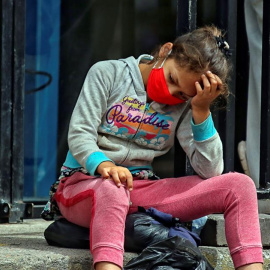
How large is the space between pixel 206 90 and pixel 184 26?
0.54 metres

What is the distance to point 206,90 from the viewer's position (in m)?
3.12

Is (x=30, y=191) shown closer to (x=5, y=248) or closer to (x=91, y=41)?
(x=91, y=41)

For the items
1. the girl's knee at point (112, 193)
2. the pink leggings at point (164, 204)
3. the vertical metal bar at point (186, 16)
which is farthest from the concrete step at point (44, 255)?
the vertical metal bar at point (186, 16)

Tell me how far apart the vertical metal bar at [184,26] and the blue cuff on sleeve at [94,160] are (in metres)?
0.61

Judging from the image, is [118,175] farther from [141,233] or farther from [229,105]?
[229,105]

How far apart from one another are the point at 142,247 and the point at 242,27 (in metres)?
2.03

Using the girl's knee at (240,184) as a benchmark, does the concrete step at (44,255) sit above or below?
below

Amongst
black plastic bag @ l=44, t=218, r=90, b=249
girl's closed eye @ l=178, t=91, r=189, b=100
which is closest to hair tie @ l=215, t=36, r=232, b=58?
girl's closed eye @ l=178, t=91, r=189, b=100

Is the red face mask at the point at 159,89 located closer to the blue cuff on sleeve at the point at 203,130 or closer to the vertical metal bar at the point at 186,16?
the blue cuff on sleeve at the point at 203,130

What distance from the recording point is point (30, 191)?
478cm

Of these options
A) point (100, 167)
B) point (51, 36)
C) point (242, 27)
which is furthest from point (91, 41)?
point (100, 167)

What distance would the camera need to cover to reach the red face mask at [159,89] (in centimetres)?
321

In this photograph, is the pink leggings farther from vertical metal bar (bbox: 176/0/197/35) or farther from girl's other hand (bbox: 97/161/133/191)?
vertical metal bar (bbox: 176/0/197/35)

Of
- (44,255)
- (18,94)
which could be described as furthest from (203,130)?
(18,94)
